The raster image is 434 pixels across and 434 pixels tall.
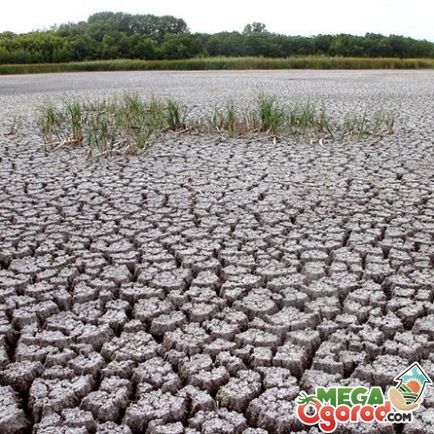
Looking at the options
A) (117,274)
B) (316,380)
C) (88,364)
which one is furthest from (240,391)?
(117,274)

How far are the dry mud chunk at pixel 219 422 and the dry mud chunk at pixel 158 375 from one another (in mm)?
147

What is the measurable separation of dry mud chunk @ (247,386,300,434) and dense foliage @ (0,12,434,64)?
79.0 feet

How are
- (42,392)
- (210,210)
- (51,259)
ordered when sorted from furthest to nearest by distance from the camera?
(210,210) < (51,259) < (42,392)

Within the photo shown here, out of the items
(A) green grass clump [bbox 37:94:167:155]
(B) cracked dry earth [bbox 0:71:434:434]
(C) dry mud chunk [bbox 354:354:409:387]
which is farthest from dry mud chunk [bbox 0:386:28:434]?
(A) green grass clump [bbox 37:94:167:155]

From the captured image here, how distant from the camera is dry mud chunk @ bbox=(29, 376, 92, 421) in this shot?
5.42 ft

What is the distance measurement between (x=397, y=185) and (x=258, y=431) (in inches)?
101

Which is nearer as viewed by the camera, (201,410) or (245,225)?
(201,410)

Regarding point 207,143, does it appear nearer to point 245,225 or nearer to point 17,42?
point 245,225

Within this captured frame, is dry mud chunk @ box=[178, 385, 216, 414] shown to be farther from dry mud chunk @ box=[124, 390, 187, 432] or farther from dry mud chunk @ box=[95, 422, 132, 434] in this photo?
dry mud chunk @ box=[95, 422, 132, 434]

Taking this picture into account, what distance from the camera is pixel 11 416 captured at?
162 cm

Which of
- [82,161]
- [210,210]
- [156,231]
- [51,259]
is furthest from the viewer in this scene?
[82,161]

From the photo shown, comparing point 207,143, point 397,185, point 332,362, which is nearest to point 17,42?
point 207,143

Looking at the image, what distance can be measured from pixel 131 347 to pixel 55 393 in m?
0.30

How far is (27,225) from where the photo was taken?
3086mm
